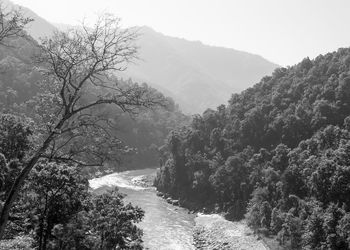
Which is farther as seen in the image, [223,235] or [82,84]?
[223,235]

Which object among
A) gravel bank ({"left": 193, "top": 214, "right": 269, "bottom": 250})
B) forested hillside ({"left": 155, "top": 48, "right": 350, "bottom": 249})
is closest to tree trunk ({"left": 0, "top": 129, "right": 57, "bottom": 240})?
forested hillside ({"left": 155, "top": 48, "right": 350, "bottom": 249})

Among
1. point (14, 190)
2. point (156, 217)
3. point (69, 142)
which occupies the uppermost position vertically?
point (69, 142)

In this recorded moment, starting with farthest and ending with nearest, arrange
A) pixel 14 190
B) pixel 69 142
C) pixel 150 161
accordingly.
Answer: pixel 150 161, pixel 69 142, pixel 14 190

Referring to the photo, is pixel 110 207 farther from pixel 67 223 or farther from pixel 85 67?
pixel 85 67

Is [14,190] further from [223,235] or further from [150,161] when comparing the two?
[150,161]

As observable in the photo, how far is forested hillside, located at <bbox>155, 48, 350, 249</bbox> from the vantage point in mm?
58719

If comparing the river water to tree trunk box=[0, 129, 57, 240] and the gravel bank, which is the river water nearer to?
the gravel bank

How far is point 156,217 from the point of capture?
77.1 metres

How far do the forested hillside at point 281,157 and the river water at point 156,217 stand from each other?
20.7 ft

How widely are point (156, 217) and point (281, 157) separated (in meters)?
25.9

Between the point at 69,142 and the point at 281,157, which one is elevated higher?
the point at 69,142

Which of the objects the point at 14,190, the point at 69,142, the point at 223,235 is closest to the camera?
the point at 14,190

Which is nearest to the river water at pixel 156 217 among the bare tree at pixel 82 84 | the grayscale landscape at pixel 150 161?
the grayscale landscape at pixel 150 161

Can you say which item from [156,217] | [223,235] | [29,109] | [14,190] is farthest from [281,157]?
[14,190]
